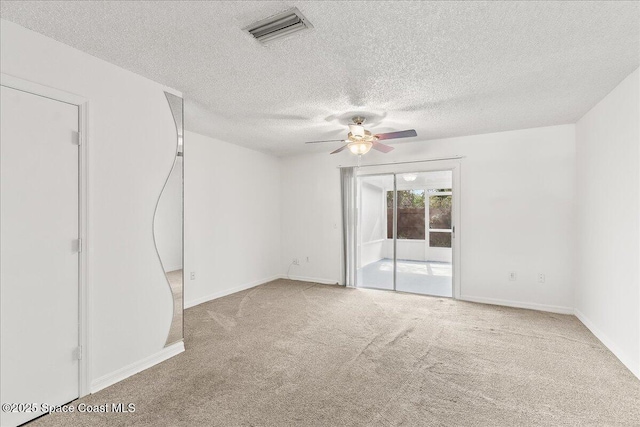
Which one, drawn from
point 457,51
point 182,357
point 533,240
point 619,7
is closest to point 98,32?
point 457,51

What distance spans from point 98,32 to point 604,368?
15.5 ft

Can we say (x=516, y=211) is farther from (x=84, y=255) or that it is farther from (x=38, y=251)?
(x=38, y=251)

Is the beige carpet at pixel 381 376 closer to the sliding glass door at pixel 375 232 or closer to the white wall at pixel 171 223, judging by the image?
the white wall at pixel 171 223

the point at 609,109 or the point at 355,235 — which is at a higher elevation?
the point at 609,109

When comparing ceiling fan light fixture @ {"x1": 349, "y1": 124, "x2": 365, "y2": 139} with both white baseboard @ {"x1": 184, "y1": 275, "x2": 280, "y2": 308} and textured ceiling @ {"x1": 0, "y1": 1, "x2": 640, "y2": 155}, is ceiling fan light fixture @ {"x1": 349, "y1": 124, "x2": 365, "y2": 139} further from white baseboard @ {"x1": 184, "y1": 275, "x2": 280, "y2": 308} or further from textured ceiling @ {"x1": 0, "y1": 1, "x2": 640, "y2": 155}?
white baseboard @ {"x1": 184, "y1": 275, "x2": 280, "y2": 308}

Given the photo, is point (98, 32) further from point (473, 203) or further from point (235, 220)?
point (473, 203)

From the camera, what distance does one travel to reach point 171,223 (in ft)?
9.55

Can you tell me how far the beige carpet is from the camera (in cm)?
202

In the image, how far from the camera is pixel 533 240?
431 centimetres

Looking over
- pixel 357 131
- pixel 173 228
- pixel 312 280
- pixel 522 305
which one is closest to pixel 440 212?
pixel 522 305

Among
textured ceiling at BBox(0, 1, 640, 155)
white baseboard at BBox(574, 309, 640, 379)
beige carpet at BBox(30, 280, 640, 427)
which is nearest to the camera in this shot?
textured ceiling at BBox(0, 1, 640, 155)

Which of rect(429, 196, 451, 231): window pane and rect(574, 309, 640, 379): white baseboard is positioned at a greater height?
rect(429, 196, 451, 231): window pane

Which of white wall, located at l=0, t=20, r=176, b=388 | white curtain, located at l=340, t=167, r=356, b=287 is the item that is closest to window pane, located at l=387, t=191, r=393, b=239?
white curtain, located at l=340, t=167, r=356, b=287

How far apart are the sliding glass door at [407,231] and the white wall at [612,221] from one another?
1.74 metres
